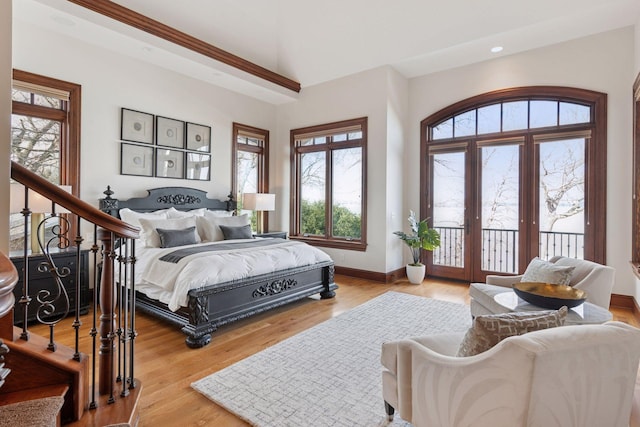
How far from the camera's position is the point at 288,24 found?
219 inches

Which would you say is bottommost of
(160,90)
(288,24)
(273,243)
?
(273,243)

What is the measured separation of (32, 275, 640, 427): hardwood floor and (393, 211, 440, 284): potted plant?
0.47m

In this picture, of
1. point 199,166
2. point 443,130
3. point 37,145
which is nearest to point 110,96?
point 37,145

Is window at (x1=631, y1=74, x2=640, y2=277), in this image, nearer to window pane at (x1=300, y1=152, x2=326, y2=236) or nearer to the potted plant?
the potted plant

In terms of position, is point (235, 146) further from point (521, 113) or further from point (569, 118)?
point (569, 118)

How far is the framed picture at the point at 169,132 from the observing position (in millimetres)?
4992

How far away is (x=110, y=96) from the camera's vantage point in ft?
14.7

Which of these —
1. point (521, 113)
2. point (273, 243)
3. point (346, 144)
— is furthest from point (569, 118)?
point (273, 243)

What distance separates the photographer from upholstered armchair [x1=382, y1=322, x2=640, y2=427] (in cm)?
116

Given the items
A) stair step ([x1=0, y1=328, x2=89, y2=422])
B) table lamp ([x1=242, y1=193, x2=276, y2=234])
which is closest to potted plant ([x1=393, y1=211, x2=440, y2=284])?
table lamp ([x1=242, y1=193, x2=276, y2=234])

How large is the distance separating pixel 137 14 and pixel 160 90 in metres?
1.12

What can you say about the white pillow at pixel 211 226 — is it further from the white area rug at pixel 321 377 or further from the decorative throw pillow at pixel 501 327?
the decorative throw pillow at pixel 501 327

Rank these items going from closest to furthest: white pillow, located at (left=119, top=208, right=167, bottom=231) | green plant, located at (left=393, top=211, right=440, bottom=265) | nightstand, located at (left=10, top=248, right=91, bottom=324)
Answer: nightstand, located at (left=10, top=248, right=91, bottom=324) < white pillow, located at (left=119, top=208, right=167, bottom=231) < green plant, located at (left=393, top=211, right=440, bottom=265)

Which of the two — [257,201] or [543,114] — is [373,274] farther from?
[543,114]
